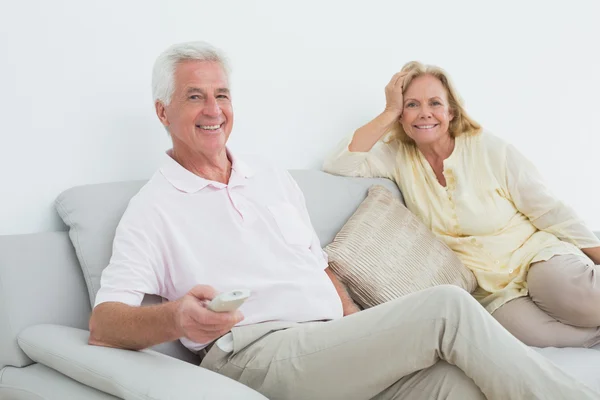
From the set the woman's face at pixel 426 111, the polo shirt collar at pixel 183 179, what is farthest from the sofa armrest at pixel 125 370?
the woman's face at pixel 426 111

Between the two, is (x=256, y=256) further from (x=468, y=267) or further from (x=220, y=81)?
(x=468, y=267)

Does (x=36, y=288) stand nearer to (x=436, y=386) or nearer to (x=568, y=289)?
(x=436, y=386)

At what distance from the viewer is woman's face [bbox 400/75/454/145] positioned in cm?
252

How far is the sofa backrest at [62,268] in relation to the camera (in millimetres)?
1633

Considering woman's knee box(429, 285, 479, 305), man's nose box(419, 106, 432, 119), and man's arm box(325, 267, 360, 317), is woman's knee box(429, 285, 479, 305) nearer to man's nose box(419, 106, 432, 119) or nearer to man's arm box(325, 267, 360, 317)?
man's arm box(325, 267, 360, 317)

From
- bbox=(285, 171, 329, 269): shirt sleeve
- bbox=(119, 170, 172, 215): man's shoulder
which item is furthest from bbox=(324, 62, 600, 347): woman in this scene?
bbox=(119, 170, 172, 215): man's shoulder

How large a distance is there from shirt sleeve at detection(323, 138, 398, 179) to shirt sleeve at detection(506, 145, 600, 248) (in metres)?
0.44

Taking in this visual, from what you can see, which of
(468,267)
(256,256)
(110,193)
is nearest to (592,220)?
(468,267)

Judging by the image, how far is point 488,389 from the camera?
144cm

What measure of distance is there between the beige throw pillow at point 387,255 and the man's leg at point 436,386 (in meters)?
0.57

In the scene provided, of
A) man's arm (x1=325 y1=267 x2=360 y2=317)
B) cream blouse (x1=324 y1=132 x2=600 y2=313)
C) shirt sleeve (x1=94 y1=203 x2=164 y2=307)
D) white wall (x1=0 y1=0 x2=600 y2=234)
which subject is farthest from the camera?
cream blouse (x1=324 y1=132 x2=600 y2=313)

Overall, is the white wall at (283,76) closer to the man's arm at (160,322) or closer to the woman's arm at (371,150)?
the woman's arm at (371,150)

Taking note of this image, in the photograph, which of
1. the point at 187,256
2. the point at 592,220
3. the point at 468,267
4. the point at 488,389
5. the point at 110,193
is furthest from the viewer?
the point at 592,220

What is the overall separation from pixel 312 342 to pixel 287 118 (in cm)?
118
